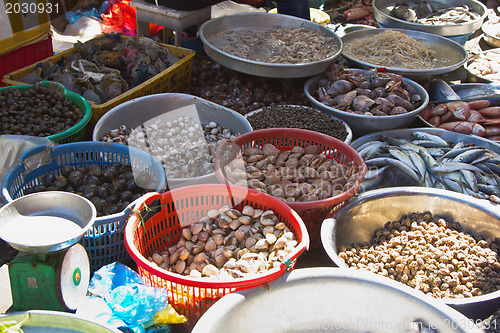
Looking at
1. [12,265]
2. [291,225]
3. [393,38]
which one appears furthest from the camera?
[393,38]

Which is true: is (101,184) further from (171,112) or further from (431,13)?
(431,13)

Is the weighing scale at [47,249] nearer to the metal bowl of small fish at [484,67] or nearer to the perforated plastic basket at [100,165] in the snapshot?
the perforated plastic basket at [100,165]

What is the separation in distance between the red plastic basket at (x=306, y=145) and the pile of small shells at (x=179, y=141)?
0.66 feet

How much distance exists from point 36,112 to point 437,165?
7.96 ft

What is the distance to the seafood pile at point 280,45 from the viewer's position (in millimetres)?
3574

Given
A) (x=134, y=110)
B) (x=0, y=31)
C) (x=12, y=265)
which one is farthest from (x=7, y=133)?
(x=12, y=265)

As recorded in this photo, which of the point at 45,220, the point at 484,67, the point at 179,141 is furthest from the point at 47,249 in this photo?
the point at 484,67

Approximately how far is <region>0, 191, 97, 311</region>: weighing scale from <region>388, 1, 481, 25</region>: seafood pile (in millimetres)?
4257

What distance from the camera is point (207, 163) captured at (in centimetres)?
264

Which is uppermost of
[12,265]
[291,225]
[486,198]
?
[12,265]

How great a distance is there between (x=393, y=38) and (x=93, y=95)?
2759mm

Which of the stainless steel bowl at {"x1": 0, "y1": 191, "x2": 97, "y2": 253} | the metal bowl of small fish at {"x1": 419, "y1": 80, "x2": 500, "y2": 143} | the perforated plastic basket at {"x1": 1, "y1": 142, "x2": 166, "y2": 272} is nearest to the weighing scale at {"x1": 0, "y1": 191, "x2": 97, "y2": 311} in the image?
the stainless steel bowl at {"x1": 0, "y1": 191, "x2": 97, "y2": 253}

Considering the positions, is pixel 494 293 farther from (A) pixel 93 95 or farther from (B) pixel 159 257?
(A) pixel 93 95

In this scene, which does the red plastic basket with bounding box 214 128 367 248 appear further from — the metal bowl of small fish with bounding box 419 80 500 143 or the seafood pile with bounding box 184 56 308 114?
the metal bowl of small fish with bounding box 419 80 500 143
